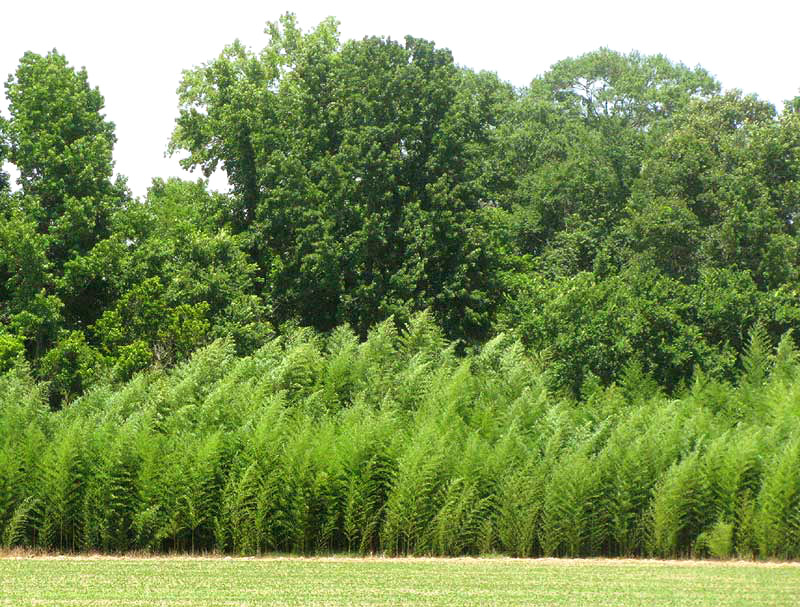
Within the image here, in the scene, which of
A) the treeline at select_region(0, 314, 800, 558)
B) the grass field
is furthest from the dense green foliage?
the grass field

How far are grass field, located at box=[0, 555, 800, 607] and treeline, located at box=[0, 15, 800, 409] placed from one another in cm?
1618

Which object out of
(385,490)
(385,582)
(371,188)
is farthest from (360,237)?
(385,582)

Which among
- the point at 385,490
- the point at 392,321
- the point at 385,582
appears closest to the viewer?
the point at 385,582

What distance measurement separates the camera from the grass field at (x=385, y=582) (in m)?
14.5

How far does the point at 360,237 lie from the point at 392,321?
5156 mm

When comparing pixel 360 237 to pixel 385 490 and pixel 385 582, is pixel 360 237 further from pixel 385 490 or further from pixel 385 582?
pixel 385 582

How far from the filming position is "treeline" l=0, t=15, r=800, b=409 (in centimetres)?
3675

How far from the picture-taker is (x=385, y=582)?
16438 mm

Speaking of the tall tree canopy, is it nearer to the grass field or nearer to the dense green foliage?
the dense green foliage

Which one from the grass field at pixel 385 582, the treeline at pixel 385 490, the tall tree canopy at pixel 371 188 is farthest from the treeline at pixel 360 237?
the grass field at pixel 385 582

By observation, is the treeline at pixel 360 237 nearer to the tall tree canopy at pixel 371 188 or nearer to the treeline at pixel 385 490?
the tall tree canopy at pixel 371 188

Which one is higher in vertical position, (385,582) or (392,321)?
(392,321)

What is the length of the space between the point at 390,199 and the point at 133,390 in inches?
624

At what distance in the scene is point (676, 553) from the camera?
2131 centimetres
